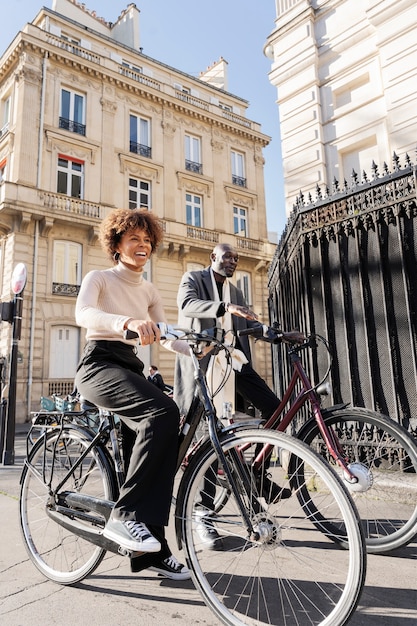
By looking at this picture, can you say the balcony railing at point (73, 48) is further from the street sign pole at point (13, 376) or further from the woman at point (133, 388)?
the woman at point (133, 388)

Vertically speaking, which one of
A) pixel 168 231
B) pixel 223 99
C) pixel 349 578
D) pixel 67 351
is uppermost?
pixel 223 99

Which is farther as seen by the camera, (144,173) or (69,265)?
(144,173)

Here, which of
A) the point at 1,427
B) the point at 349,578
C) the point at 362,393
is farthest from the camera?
the point at 1,427

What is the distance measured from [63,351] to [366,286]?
48.7 feet

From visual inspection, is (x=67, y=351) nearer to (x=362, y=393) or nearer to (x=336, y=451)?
(x=362, y=393)

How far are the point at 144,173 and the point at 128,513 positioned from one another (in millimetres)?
20432

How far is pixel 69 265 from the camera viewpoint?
17703mm

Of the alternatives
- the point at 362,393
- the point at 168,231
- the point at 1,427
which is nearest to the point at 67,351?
the point at 168,231

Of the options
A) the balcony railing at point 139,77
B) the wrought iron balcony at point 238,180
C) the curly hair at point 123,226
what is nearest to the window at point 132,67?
the balcony railing at point 139,77

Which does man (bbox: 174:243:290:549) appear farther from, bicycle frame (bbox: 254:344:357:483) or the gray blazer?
bicycle frame (bbox: 254:344:357:483)

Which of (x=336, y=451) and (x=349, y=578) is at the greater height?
(x=336, y=451)

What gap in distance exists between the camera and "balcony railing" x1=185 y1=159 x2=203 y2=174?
22219mm

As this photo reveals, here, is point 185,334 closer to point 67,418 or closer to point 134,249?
point 134,249

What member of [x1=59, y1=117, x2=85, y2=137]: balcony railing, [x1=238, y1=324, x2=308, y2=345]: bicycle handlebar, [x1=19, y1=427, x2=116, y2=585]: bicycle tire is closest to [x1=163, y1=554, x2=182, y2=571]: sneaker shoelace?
[x1=19, y1=427, x2=116, y2=585]: bicycle tire
